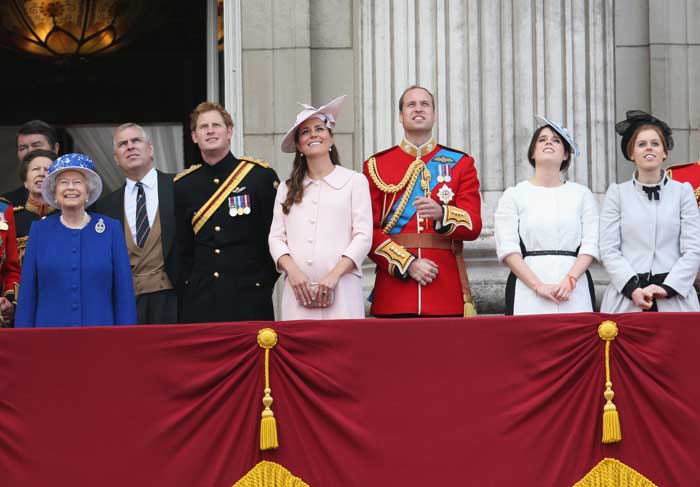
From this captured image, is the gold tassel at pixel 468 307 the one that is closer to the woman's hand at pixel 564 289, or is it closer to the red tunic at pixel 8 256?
the woman's hand at pixel 564 289

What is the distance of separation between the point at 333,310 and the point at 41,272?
4.88ft

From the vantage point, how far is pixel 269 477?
7051 mm

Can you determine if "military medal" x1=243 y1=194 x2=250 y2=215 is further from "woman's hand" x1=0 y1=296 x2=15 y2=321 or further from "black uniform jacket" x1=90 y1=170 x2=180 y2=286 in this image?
"woman's hand" x1=0 y1=296 x2=15 y2=321

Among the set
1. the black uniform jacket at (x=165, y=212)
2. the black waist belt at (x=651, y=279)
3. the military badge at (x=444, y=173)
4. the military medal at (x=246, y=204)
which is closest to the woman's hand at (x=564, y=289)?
the black waist belt at (x=651, y=279)

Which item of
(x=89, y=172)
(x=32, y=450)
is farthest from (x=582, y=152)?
(x=32, y=450)

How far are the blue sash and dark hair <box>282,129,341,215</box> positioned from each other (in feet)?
1.45

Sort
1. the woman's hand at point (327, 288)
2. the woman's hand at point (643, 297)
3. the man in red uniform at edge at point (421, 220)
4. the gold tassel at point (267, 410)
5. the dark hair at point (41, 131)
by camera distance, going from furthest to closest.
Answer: the dark hair at point (41, 131)
the man in red uniform at edge at point (421, 220)
the woman's hand at point (643, 297)
the woman's hand at point (327, 288)
the gold tassel at point (267, 410)

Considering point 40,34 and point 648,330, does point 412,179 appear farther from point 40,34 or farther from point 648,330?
point 40,34

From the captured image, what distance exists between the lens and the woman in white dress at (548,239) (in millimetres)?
7951

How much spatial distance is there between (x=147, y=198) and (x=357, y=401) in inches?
79.6

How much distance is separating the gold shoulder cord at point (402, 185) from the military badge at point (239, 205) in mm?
701

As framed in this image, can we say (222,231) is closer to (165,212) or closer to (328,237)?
(165,212)

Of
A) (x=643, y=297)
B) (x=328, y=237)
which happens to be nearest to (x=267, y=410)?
(x=328, y=237)

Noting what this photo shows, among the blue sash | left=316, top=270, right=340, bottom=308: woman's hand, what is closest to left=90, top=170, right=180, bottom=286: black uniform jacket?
left=316, top=270, right=340, bottom=308: woman's hand
